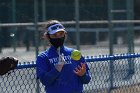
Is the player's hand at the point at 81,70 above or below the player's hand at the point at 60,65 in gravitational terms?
below

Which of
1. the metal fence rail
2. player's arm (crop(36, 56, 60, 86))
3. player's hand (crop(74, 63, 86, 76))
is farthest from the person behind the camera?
the metal fence rail

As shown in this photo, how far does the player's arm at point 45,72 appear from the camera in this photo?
15.0 feet

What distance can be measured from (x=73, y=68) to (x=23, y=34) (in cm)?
723

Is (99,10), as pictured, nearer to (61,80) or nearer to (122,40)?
(122,40)

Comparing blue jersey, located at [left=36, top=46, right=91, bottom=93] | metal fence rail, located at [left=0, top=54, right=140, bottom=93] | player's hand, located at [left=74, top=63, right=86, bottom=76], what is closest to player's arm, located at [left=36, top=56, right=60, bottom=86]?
blue jersey, located at [left=36, top=46, right=91, bottom=93]

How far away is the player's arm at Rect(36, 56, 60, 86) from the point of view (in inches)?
180

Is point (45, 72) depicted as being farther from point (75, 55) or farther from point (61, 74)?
point (75, 55)

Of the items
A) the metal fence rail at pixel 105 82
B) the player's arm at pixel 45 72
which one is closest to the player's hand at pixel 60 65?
the player's arm at pixel 45 72

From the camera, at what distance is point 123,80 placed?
730 cm

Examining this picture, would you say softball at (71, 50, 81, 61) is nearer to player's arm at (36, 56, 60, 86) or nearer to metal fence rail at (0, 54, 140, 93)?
player's arm at (36, 56, 60, 86)

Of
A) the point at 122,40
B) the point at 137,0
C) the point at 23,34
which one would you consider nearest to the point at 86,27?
the point at 122,40

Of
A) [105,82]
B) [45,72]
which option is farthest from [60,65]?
[105,82]

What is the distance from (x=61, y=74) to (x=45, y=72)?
7.3 inches

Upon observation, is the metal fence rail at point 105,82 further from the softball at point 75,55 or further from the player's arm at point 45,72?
the player's arm at point 45,72
